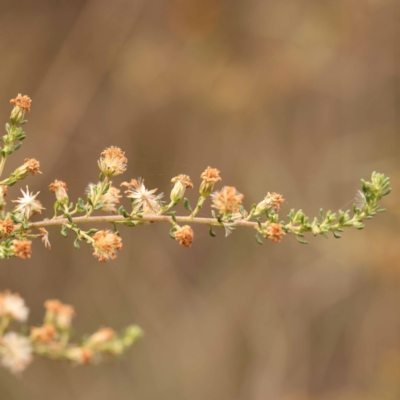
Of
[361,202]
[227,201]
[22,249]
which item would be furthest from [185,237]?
[361,202]

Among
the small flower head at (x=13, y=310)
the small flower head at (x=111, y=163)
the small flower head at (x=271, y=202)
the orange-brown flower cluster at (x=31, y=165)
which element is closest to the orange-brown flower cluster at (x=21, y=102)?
the orange-brown flower cluster at (x=31, y=165)

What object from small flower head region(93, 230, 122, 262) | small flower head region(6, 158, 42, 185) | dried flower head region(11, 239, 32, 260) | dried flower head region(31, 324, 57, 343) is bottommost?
dried flower head region(31, 324, 57, 343)

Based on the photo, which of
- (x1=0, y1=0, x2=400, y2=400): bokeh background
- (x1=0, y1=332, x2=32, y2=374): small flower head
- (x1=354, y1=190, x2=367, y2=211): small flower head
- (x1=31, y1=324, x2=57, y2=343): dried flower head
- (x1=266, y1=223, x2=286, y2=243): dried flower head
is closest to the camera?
(x1=0, y1=332, x2=32, y2=374): small flower head

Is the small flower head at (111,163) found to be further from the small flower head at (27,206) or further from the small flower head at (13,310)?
the small flower head at (13,310)

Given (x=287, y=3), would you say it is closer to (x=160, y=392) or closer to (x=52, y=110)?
(x=52, y=110)

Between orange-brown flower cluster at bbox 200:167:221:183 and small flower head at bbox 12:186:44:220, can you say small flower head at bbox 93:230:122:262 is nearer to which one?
small flower head at bbox 12:186:44:220

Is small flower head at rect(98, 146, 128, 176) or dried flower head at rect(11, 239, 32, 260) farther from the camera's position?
small flower head at rect(98, 146, 128, 176)

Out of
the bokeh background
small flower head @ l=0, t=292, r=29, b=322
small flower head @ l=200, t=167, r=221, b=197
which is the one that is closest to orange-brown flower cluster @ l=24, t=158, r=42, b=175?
small flower head @ l=0, t=292, r=29, b=322

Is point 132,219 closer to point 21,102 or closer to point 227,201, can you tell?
point 227,201
